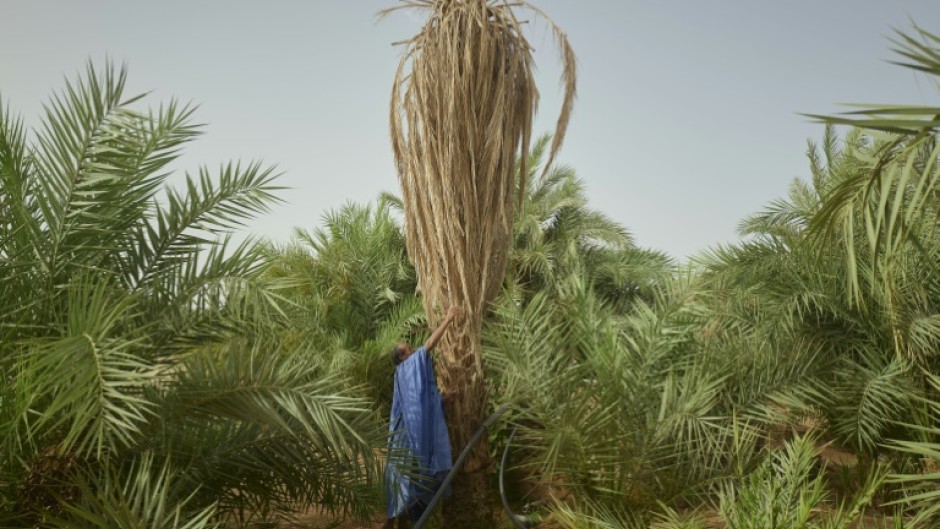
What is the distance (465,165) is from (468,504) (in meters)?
2.68

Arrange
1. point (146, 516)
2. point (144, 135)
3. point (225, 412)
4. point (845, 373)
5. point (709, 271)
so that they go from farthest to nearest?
point (709, 271) → point (845, 373) → point (144, 135) → point (225, 412) → point (146, 516)

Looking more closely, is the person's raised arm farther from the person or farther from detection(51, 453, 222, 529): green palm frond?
detection(51, 453, 222, 529): green palm frond

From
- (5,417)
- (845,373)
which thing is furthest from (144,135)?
(845,373)

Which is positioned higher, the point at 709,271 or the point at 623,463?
the point at 709,271

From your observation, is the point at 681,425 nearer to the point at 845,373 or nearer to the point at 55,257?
the point at 845,373

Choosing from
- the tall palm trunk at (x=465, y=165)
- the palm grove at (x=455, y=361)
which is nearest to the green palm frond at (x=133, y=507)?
the palm grove at (x=455, y=361)

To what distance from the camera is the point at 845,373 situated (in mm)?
7180

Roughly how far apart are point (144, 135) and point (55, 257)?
1009 millimetres

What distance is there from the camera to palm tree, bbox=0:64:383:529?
3850mm

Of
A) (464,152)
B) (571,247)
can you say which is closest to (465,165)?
(464,152)

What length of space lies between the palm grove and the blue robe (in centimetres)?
31

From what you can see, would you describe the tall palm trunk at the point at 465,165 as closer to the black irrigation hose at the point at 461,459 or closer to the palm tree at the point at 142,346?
the black irrigation hose at the point at 461,459

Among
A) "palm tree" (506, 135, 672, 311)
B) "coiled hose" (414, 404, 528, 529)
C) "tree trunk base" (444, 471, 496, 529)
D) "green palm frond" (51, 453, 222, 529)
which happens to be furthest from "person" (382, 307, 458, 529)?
"palm tree" (506, 135, 672, 311)

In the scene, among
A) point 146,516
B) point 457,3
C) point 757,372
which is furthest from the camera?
point 757,372
